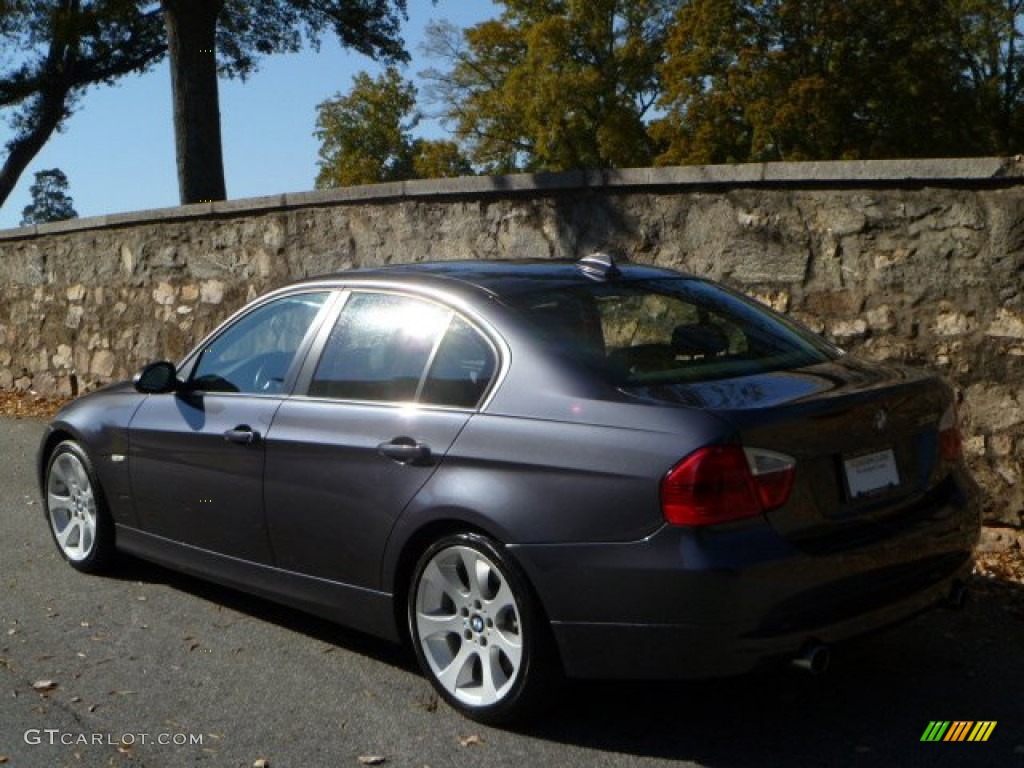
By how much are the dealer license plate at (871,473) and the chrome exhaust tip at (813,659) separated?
0.49 metres

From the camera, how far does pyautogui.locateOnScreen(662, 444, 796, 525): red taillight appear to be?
389 cm

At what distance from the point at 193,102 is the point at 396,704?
11.7 m

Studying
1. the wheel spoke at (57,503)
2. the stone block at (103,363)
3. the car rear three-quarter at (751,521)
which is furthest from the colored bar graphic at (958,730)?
the stone block at (103,363)

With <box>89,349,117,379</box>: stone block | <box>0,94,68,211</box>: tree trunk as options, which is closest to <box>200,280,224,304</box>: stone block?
<box>89,349,117,379</box>: stone block

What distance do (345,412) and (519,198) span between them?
161 inches

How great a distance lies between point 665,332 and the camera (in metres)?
4.75

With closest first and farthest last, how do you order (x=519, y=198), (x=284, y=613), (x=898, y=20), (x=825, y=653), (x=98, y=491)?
(x=825, y=653), (x=284, y=613), (x=98, y=491), (x=519, y=198), (x=898, y=20)

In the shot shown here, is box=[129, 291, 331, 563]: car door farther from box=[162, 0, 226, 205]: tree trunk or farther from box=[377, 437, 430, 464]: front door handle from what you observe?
box=[162, 0, 226, 205]: tree trunk

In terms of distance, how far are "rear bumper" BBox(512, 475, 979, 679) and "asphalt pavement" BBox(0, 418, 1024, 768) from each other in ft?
0.71

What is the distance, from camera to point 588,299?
16.0 feet

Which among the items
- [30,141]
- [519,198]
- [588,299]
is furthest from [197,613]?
[30,141]

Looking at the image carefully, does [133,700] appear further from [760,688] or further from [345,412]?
[760,688]

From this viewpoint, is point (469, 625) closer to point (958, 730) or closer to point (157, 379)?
point (958, 730)

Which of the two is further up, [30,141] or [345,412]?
[30,141]
